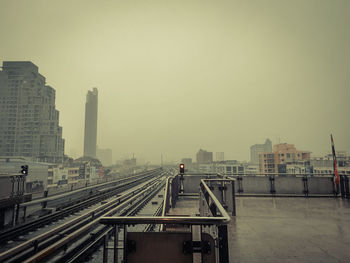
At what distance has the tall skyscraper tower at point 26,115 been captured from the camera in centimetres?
11738

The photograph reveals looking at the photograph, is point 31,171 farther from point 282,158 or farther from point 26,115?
point 282,158

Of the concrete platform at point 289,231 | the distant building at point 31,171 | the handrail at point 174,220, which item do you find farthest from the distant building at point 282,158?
the handrail at point 174,220

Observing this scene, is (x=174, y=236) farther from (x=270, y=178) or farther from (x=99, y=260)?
(x=270, y=178)

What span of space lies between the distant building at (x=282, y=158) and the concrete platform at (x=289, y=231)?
94.8 metres

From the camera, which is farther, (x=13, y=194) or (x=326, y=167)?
(x=326, y=167)

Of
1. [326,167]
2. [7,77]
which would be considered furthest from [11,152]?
[326,167]

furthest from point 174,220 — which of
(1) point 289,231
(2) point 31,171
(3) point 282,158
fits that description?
(3) point 282,158

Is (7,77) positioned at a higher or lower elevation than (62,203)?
higher

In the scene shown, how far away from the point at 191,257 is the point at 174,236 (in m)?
0.34

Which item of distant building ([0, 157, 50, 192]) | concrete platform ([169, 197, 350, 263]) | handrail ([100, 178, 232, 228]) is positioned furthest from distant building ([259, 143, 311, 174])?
handrail ([100, 178, 232, 228])

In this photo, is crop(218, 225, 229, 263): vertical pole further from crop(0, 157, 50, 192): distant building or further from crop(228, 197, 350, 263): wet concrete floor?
crop(0, 157, 50, 192): distant building

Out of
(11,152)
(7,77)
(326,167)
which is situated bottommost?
(326,167)

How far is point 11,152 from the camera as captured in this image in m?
116

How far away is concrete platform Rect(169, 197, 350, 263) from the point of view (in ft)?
13.9
